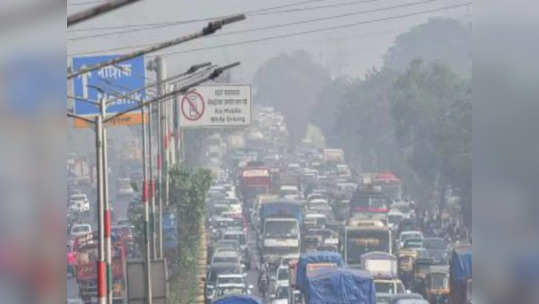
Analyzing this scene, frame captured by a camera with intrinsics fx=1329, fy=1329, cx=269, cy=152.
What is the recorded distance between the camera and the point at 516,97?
4.62m

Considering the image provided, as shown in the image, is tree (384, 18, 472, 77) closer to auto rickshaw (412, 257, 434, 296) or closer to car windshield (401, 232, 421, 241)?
car windshield (401, 232, 421, 241)

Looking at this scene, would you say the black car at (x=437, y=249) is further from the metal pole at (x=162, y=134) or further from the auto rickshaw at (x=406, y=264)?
the metal pole at (x=162, y=134)

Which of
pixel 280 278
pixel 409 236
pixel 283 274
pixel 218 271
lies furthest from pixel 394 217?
pixel 280 278

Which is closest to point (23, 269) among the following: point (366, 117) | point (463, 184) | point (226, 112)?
point (226, 112)

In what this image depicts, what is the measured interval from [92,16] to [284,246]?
30183 mm

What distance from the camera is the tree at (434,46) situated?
5678 centimetres

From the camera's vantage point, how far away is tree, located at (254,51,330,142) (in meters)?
71.6

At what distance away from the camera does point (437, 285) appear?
26.0 metres

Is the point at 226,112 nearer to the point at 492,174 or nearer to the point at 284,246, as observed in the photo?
the point at 284,246

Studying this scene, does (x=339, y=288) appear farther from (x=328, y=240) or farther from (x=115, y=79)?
(x=328, y=240)

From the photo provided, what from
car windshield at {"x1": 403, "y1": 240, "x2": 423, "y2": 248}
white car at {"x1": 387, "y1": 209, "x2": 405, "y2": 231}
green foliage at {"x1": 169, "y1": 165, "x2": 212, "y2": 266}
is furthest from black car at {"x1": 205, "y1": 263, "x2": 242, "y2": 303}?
white car at {"x1": 387, "y1": 209, "x2": 405, "y2": 231}

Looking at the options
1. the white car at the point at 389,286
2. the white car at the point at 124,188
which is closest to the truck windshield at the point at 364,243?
the white car at the point at 389,286

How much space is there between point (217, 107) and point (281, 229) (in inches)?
180

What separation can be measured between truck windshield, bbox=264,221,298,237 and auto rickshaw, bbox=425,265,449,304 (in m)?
9.39
